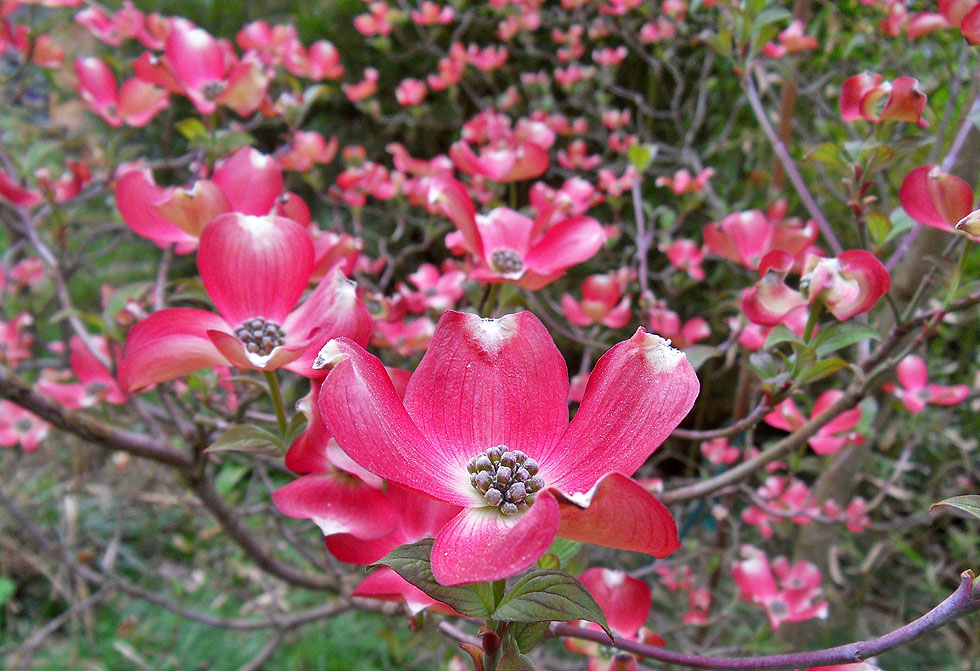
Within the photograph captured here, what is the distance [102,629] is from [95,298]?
4.75 feet

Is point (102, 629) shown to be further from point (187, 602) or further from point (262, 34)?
point (262, 34)

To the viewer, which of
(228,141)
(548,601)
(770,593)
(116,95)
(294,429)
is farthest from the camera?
(770,593)

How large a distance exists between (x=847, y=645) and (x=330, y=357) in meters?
0.28

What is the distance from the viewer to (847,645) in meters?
0.30

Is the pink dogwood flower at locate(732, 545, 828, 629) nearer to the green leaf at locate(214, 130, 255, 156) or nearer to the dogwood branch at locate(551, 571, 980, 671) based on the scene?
the dogwood branch at locate(551, 571, 980, 671)

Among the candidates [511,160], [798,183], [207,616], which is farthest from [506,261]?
[207,616]

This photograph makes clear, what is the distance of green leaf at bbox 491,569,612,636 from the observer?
0.88 feet

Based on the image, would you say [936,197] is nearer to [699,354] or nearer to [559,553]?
[699,354]

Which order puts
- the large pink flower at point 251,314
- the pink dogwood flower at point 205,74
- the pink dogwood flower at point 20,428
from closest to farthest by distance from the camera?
1. the large pink flower at point 251,314
2. the pink dogwood flower at point 205,74
3. the pink dogwood flower at point 20,428

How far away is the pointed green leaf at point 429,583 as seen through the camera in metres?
0.28

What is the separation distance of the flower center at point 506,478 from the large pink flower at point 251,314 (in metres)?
0.11

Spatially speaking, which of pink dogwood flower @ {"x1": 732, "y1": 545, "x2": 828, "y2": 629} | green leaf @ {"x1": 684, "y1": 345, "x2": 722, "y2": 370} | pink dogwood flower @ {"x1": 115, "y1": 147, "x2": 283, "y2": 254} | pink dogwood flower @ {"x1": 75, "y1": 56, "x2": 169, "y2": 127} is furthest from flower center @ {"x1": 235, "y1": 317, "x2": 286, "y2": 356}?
pink dogwood flower @ {"x1": 732, "y1": 545, "x2": 828, "y2": 629}

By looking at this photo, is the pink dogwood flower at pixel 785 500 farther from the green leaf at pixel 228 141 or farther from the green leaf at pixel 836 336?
the green leaf at pixel 228 141

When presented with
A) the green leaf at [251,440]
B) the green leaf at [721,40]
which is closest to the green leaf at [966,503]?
the green leaf at [251,440]
